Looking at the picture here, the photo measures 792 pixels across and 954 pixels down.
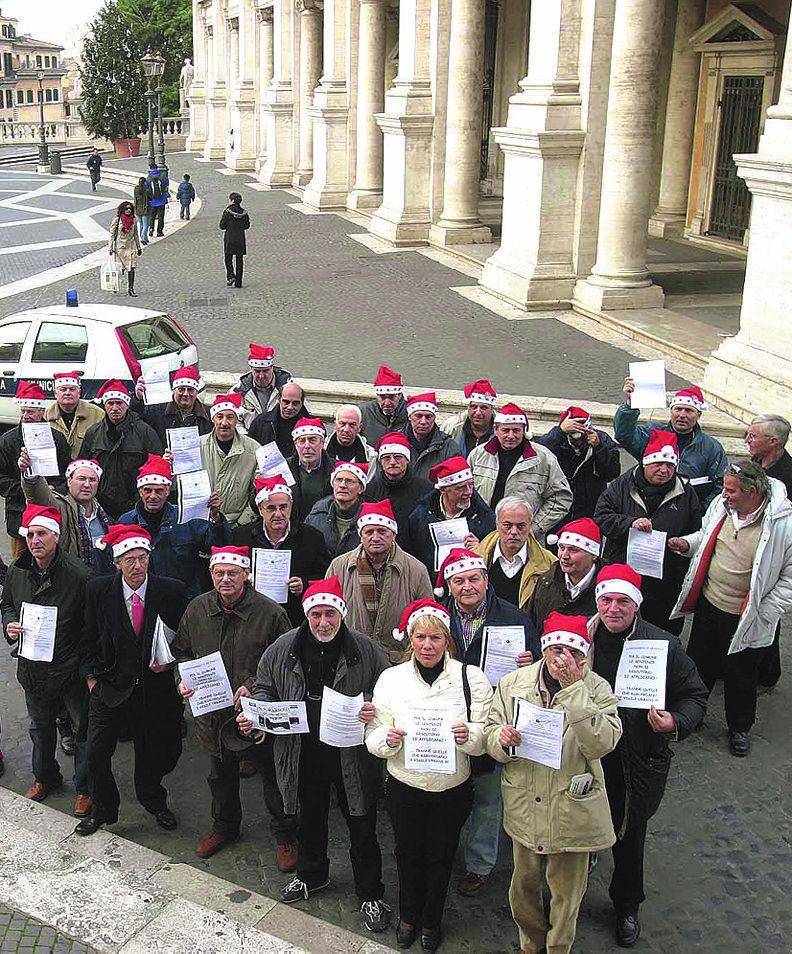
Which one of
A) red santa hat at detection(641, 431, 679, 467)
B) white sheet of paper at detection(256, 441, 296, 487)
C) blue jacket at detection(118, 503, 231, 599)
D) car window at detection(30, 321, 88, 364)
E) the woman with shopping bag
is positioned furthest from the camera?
the woman with shopping bag

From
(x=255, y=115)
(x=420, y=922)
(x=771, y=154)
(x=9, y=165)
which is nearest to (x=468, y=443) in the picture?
(x=420, y=922)

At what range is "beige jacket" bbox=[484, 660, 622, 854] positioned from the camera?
Answer: 4.98 m

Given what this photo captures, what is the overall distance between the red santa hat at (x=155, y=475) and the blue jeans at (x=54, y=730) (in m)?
1.27

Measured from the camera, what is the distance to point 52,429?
9.08 meters

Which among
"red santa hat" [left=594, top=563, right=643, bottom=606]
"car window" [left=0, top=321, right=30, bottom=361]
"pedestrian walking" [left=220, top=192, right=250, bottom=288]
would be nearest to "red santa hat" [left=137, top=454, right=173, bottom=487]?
"red santa hat" [left=594, top=563, right=643, bottom=606]

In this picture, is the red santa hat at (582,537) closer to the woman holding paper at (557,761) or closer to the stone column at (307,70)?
the woman holding paper at (557,761)

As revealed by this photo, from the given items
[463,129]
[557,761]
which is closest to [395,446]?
[557,761]

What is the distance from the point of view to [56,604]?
6.41m

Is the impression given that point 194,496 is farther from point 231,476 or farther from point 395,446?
point 395,446

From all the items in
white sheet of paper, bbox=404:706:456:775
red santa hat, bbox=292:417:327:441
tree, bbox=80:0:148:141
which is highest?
tree, bbox=80:0:148:141

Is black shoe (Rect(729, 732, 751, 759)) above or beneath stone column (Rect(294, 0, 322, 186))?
beneath

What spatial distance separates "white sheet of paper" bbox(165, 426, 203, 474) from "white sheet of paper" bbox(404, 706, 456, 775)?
3292 mm

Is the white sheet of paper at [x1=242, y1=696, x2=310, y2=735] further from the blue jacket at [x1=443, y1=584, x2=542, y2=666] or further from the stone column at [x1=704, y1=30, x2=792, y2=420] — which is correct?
the stone column at [x1=704, y1=30, x2=792, y2=420]

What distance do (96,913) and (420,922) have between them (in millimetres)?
1597
